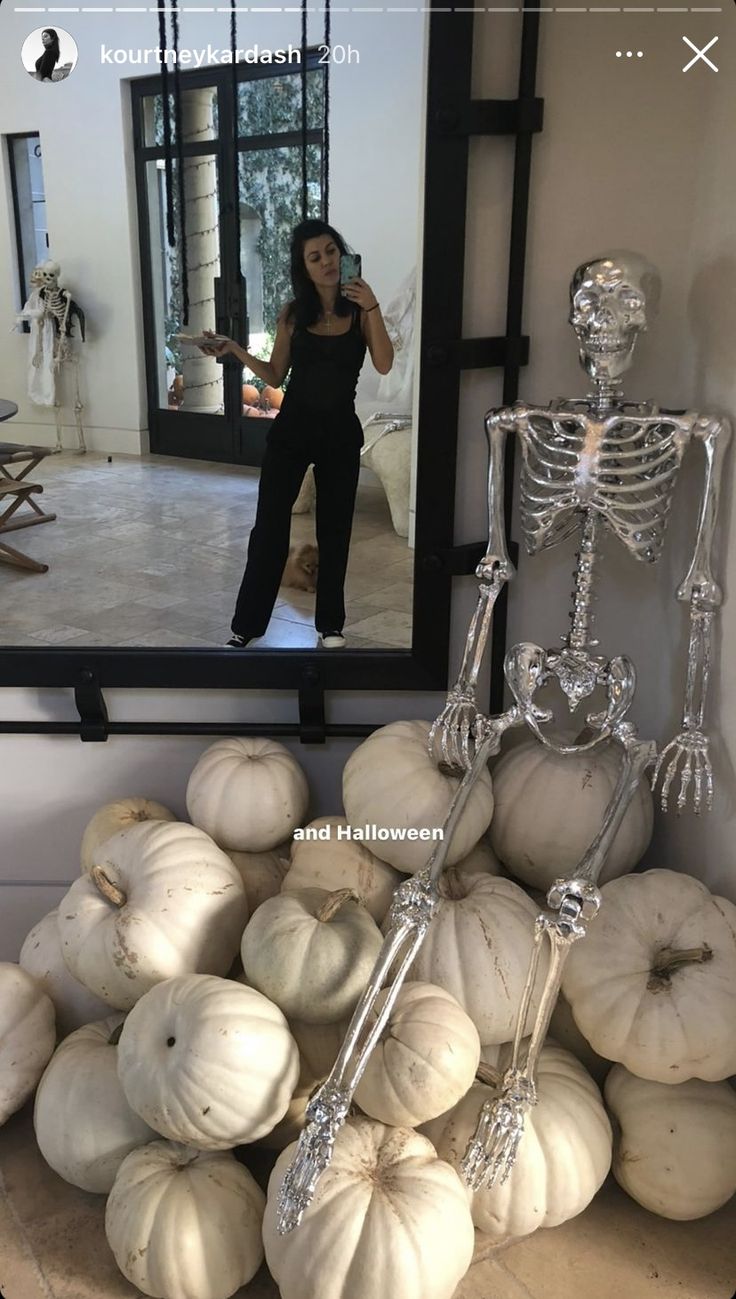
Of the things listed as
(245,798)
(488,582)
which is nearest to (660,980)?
(488,582)

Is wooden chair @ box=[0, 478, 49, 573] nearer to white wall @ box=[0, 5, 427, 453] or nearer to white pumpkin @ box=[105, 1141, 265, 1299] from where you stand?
white wall @ box=[0, 5, 427, 453]

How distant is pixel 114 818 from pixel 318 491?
590 mm

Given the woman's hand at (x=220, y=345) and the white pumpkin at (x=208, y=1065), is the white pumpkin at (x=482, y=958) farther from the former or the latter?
the woman's hand at (x=220, y=345)

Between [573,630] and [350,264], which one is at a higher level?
[350,264]

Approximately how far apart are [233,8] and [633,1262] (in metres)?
1.60

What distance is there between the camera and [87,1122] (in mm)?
1265

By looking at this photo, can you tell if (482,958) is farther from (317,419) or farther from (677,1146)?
(317,419)

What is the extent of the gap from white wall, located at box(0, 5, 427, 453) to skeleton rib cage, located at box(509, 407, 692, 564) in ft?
1.08

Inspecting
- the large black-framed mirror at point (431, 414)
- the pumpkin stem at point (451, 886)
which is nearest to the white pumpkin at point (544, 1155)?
the pumpkin stem at point (451, 886)

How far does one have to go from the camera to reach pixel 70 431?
148cm

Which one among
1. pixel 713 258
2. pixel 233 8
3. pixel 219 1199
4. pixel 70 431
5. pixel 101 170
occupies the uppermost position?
pixel 233 8

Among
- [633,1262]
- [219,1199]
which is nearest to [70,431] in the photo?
[219,1199]

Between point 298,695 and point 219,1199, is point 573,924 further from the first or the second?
point 298,695

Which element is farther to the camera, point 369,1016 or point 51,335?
point 51,335
